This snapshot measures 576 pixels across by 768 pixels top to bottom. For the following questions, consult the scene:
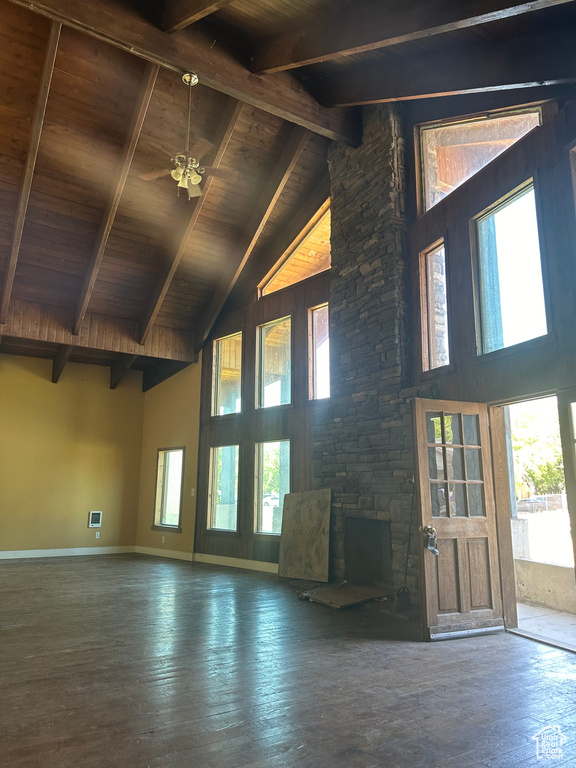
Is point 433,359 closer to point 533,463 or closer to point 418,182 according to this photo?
point 418,182

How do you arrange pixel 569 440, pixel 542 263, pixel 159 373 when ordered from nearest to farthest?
pixel 569 440
pixel 542 263
pixel 159 373

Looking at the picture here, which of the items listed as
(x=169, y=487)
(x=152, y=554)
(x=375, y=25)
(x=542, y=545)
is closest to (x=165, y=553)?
(x=152, y=554)

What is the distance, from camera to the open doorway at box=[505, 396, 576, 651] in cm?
524

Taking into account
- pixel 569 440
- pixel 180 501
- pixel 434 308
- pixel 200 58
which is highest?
pixel 200 58

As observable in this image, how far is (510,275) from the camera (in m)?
4.75

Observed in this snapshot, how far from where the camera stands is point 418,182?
20.3 ft

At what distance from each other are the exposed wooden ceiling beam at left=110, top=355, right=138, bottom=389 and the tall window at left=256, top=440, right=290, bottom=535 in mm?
3400

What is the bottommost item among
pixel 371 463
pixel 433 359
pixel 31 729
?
pixel 31 729

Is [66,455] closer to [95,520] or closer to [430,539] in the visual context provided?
[95,520]

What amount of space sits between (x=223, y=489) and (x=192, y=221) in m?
4.57

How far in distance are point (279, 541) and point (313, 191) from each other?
18.0ft

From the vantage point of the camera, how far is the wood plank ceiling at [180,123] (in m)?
4.93

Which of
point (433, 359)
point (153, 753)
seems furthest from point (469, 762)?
point (433, 359)

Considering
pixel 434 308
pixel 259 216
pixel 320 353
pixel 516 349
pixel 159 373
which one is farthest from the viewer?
pixel 159 373
